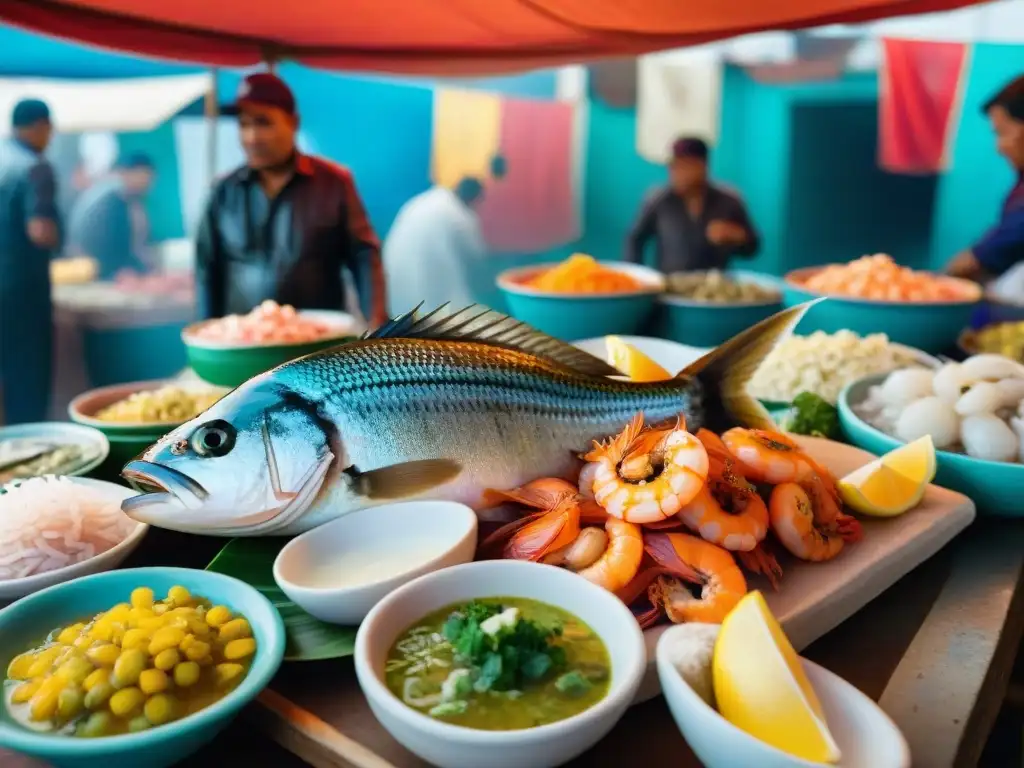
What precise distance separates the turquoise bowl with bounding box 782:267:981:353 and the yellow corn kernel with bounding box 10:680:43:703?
2.30 metres

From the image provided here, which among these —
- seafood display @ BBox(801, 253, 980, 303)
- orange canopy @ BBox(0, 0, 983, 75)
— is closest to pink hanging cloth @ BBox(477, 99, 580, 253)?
orange canopy @ BBox(0, 0, 983, 75)

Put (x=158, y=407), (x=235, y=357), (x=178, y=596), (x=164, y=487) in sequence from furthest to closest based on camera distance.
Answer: (x=235, y=357) → (x=158, y=407) → (x=164, y=487) → (x=178, y=596)

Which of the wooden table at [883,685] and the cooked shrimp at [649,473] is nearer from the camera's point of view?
the wooden table at [883,685]

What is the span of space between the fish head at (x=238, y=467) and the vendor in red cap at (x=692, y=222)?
11.0 ft

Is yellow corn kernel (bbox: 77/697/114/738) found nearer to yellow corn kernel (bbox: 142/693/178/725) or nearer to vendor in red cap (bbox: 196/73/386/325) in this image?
yellow corn kernel (bbox: 142/693/178/725)

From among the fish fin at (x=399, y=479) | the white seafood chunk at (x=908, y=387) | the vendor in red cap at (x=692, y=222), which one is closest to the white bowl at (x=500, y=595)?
the fish fin at (x=399, y=479)

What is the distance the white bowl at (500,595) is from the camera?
0.89 metres

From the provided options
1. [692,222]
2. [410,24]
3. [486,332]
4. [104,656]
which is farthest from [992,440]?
[692,222]

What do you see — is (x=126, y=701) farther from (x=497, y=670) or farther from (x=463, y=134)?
(x=463, y=134)

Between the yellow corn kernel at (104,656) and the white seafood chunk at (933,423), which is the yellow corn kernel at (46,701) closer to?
the yellow corn kernel at (104,656)

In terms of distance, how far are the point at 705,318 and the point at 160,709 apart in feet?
7.44

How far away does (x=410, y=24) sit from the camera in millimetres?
2678

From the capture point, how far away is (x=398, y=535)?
4.53 ft

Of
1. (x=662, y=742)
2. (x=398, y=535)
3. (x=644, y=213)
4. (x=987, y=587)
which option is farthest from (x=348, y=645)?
(x=644, y=213)
